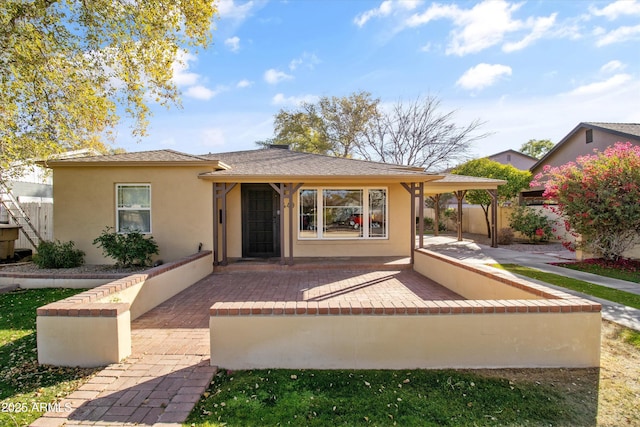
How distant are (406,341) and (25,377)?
4.09m

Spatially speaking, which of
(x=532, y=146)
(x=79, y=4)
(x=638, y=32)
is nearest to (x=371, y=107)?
(x=638, y=32)

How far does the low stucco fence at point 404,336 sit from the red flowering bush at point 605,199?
23.9 feet

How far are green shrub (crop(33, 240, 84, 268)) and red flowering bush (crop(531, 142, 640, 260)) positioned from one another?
45.6 feet

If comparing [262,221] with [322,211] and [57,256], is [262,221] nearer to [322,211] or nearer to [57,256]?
[322,211]

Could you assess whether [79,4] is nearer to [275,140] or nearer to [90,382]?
[90,382]

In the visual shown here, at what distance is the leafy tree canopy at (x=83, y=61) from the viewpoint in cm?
675

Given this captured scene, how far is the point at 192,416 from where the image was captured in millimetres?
2646

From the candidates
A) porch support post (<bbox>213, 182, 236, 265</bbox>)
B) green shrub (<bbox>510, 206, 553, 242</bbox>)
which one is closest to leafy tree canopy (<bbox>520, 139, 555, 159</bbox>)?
green shrub (<bbox>510, 206, 553, 242</bbox>)

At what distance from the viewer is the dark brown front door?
9.84 meters

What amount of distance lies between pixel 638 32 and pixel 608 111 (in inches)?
490

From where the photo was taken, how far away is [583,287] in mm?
6816

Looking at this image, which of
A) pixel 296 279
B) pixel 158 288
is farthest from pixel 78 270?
pixel 296 279

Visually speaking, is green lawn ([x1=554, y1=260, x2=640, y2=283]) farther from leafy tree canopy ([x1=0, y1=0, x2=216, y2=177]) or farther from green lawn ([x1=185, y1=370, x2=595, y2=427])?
leafy tree canopy ([x1=0, y1=0, x2=216, y2=177])

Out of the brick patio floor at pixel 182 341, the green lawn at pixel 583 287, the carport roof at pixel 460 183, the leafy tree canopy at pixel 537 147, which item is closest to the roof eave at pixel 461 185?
the carport roof at pixel 460 183
